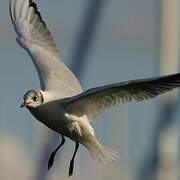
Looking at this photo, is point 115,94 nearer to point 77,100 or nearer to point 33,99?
point 77,100

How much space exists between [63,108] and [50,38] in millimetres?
1341

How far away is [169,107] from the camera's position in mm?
11773

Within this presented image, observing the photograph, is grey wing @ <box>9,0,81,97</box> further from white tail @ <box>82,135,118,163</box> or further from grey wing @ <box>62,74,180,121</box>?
white tail @ <box>82,135,118,163</box>

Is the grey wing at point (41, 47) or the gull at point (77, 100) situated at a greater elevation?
the grey wing at point (41, 47)

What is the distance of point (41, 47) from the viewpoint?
309 inches

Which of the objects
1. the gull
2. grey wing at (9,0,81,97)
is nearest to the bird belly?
the gull

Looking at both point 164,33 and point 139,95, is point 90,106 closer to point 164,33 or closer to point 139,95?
point 139,95

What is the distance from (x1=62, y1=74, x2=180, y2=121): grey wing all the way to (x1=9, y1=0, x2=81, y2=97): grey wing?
0.18 meters

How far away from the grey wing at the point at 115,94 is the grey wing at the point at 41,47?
176mm

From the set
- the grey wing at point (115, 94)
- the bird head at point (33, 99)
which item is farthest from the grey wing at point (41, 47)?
the bird head at point (33, 99)

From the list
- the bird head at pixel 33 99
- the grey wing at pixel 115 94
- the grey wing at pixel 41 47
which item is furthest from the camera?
the grey wing at pixel 41 47

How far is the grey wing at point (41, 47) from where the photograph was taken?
7.05 metres

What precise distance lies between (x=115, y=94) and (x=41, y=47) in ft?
4.60

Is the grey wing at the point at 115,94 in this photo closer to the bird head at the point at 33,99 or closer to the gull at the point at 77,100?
the gull at the point at 77,100
